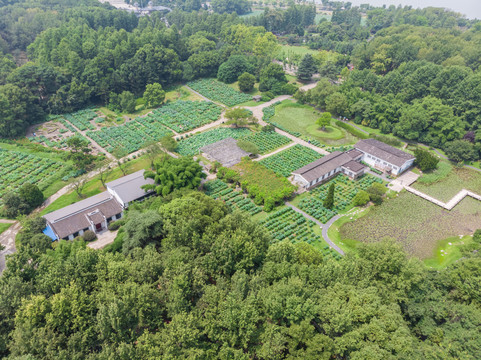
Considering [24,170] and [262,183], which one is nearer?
[262,183]

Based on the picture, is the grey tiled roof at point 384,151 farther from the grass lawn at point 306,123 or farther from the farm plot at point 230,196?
→ the farm plot at point 230,196

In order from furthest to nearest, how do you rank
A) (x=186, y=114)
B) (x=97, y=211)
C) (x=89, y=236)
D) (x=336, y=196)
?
(x=186, y=114) → (x=336, y=196) → (x=97, y=211) → (x=89, y=236)

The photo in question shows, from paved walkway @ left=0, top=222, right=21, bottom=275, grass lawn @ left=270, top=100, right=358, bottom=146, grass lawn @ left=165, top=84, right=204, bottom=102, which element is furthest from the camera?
grass lawn @ left=165, top=84, right=204, bottom=102

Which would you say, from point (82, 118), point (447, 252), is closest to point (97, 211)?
point (82, 118)

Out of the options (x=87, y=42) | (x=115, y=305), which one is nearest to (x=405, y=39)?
(x=87, y=42)

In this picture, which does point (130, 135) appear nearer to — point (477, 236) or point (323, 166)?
point (323, 166)

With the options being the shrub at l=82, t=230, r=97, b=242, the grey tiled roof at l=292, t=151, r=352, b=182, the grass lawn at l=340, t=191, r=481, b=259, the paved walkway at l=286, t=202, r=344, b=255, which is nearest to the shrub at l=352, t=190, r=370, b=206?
the grass lawn at l=340, t=191, r=481, b=259

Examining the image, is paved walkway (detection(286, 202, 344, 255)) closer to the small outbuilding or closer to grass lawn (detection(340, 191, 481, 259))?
grass lawn (detection(340, 191, 481, 259))
